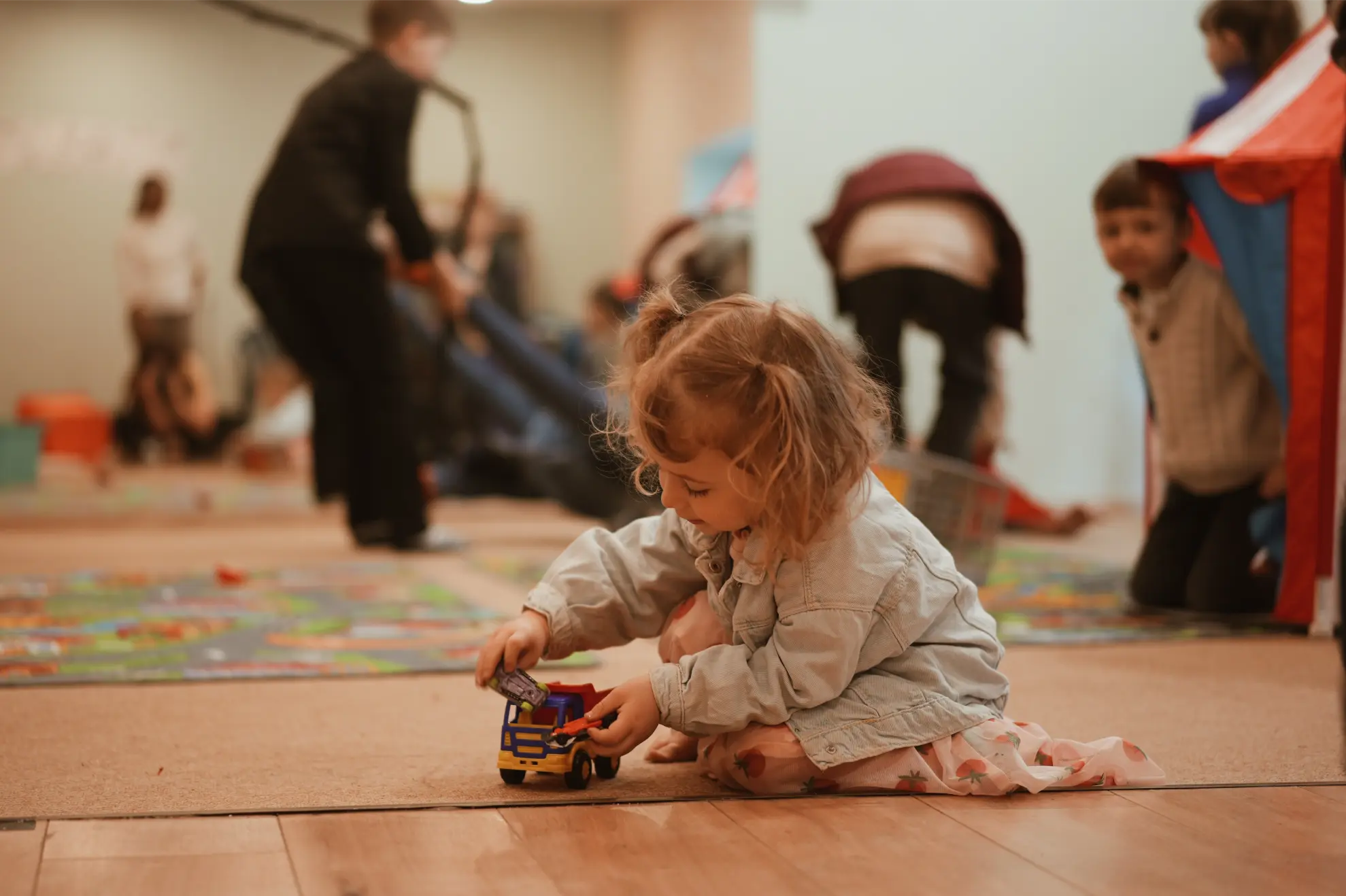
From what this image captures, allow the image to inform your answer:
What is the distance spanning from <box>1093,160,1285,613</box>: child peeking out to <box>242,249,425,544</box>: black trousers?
151 cm

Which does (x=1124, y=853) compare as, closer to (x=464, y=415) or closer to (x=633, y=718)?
(x=633, y=718)

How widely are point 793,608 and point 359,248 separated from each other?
2.07 m

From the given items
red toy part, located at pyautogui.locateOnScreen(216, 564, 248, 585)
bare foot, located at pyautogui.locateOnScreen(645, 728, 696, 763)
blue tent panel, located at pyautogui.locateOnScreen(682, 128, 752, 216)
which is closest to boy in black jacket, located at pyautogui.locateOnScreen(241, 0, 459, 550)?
red toy part, located at pyautogui.locateOnScreen(216, 564, 248, 585)

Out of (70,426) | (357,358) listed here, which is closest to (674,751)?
(357,358)

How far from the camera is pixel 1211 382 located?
2174 mm

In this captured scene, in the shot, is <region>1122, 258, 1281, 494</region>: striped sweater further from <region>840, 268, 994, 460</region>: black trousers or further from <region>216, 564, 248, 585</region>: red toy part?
<region>216, 564, 248, 585</region>: red toy part

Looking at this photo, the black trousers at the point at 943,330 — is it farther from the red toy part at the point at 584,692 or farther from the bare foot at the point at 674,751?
the red toy part at the point at 584,692

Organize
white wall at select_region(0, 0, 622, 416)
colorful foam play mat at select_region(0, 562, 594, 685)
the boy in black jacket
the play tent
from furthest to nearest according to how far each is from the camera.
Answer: white wall at select_region(0, 0, 622, 416) < the boy in black jacket < the play tent < colorful foam play mat at select_region(0, 562, 594, 685)

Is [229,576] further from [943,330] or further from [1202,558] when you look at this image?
[1202,558]

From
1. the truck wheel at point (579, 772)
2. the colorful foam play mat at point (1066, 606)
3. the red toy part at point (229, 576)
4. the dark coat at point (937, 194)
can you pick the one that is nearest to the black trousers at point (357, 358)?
the colorful foam play mat at point (1066, 606)

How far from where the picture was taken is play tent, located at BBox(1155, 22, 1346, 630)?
1.97 metres

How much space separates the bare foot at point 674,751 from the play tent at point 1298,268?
44.5 inches

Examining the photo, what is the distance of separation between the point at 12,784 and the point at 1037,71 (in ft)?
11.7

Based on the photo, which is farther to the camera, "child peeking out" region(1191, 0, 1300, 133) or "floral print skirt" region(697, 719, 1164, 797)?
"child peeking out" region(1191, 0, 1300, 133)
